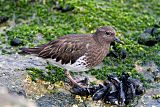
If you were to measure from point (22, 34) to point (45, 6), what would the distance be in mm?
1818

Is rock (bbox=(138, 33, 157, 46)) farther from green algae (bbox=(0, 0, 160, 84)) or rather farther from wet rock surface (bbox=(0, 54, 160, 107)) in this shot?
wet rock surface (bbox=(0, 54, 160, 107))

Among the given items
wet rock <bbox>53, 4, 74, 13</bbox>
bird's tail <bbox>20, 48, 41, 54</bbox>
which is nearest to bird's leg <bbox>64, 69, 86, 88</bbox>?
bird's tail <bbox>20, 48, 41, 54</bbox>

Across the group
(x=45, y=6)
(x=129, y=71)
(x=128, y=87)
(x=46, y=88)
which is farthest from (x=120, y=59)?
(x=45, y=6)

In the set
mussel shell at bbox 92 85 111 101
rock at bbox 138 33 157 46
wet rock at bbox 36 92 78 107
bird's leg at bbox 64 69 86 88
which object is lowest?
wet rock at bbox 36 92 78 107

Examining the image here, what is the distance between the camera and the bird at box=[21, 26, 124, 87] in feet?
29.3

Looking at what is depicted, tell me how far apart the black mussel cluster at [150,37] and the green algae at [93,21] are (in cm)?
16

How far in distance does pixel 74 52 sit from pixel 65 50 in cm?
20

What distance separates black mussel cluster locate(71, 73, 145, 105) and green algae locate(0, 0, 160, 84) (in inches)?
30.6

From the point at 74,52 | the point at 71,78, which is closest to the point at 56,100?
the point at 71,78

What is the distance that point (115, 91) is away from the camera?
9.05 metres

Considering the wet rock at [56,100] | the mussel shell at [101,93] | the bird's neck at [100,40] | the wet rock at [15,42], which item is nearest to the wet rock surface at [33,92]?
the wet rock at [56,100]

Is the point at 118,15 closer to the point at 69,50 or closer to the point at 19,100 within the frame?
the point at 69,50

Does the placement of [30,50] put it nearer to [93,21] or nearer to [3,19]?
[3,19]

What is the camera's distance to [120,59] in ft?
34.9
